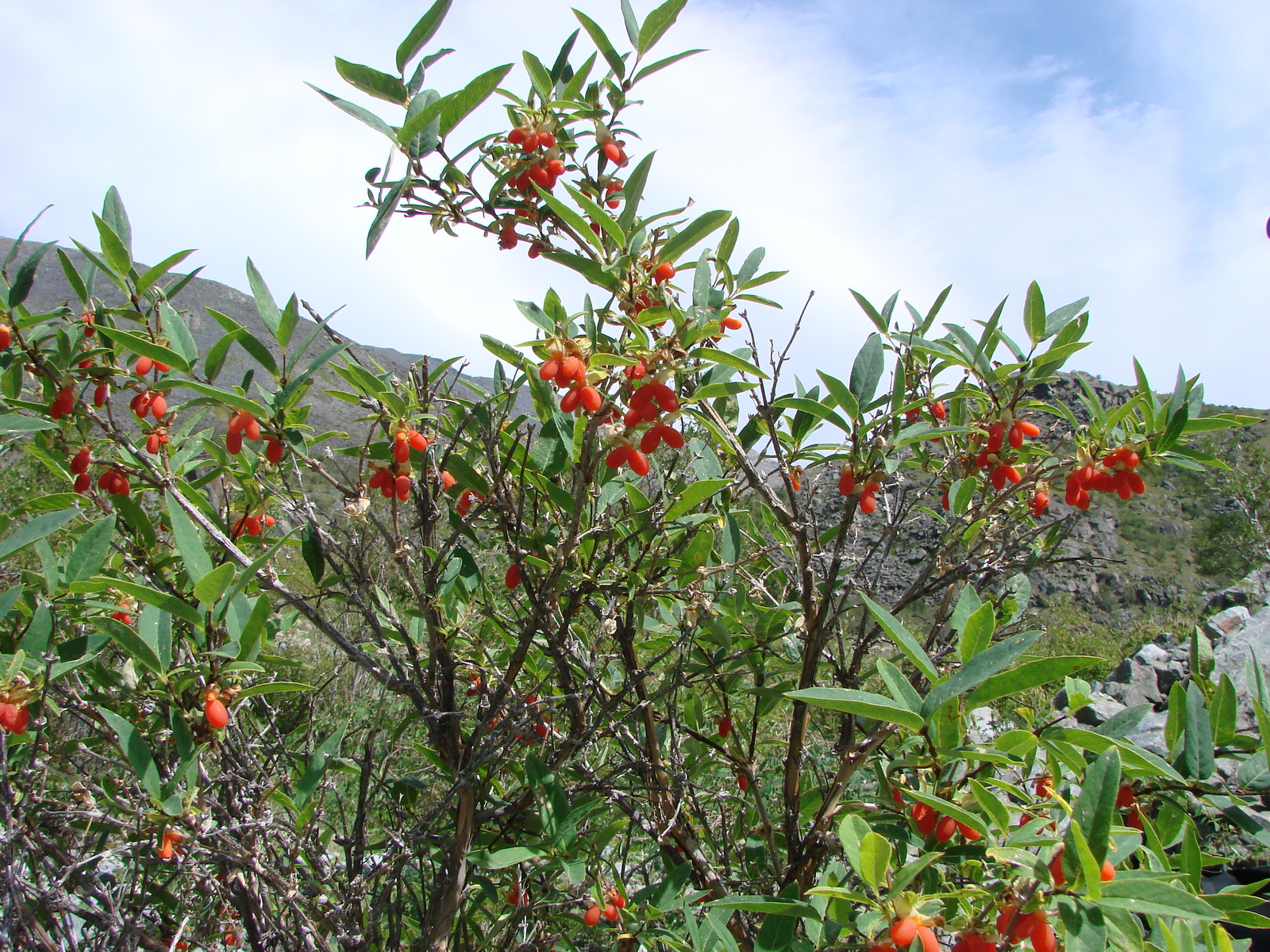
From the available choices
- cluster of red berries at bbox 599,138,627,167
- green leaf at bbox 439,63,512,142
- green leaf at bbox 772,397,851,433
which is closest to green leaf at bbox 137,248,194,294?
green leaf at bbox 439,63,512,142

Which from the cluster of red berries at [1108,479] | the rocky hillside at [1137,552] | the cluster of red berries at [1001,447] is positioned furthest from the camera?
the rocky hillside at [1137,552]

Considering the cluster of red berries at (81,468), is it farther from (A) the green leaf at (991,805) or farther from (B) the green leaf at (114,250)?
(A) the green leaf at (991,805)

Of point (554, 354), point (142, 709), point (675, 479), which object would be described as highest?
point (554, 354)

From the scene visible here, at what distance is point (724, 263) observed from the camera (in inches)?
59.1

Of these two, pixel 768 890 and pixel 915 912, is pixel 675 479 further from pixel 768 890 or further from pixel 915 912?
pixel 915 912

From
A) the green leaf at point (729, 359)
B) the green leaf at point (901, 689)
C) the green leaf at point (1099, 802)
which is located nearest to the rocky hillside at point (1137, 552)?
the green leaf at point (729, 359)

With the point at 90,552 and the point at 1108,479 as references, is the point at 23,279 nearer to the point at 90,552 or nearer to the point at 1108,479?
the point at 90,552

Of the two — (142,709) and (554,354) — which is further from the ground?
(554,354)

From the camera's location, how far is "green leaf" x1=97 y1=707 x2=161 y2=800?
1.16 meters

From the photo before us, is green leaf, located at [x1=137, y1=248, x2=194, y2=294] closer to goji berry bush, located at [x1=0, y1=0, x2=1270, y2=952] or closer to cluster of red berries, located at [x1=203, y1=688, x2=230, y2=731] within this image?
goji berry bush, located at [x1=0, y1=0, x2=1270, y2=952]

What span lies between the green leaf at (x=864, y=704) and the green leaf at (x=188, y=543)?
0.86 metres

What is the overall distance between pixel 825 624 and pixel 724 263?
76cm

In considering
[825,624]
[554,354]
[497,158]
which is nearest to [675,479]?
[825,624]

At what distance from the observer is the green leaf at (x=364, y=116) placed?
0.98 m
